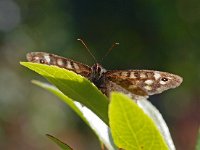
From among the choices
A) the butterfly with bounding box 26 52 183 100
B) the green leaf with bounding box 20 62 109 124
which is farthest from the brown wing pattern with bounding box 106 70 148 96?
→ the green leaf with bounding box 20 62 109 124

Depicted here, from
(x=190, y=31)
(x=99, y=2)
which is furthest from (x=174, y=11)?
(x=99, y=2)

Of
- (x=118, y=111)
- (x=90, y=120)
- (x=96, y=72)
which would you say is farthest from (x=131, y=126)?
(x=96, y=72)

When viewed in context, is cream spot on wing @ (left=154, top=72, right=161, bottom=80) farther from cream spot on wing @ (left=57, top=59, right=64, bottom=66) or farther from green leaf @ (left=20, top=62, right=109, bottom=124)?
green leaf @ (left=20, top=62, right=109, bottom=124)

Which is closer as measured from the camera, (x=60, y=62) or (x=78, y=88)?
(x=78, y=88)

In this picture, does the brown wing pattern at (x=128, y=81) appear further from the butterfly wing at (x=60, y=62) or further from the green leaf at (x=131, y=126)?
the green leaf at (x=131, y=126)

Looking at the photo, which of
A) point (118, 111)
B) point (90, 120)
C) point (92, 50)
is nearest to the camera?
point (118, 111)

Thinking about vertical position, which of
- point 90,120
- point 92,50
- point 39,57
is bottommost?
point 92,50

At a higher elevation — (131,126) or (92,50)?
(131,126)

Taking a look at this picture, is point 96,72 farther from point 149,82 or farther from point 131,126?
point 131,126

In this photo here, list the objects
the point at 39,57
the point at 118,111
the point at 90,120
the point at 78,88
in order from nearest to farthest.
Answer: the point at 118,111 < the point at 78,88 < the point at 90,120 < the point at 39,57
